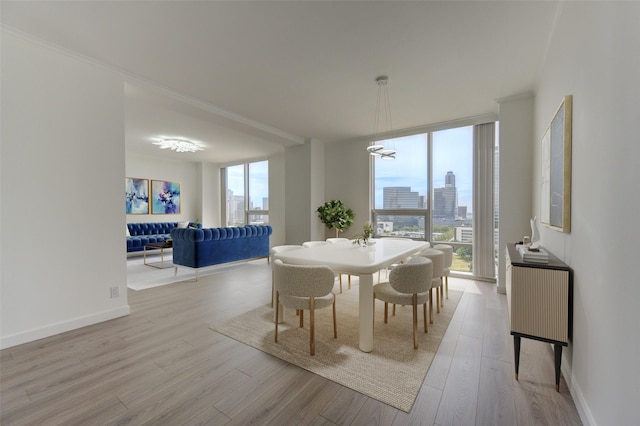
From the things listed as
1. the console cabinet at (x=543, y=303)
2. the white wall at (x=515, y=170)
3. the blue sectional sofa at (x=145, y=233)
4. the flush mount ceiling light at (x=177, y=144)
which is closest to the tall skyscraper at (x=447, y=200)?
the white wall at (x=515, y=170)

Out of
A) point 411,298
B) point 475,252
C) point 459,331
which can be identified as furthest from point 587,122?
point 475,252

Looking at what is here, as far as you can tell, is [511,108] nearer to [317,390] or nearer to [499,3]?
[499,3]

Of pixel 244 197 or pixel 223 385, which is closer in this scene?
pixel 223 385

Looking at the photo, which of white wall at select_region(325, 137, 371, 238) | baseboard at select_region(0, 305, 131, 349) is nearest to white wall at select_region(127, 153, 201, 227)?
white wall at select_region(325, 137, 371, 238)

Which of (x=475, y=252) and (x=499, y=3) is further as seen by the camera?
(x=475, y=252)

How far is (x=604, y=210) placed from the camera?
4.21 feet

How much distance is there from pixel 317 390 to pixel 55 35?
3.72 m

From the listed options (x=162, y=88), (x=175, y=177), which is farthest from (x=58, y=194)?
(x=175, y=177)

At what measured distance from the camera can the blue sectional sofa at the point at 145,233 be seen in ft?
20.2

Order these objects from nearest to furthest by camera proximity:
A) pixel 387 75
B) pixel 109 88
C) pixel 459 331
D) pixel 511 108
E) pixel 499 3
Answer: pixel 499 3, pixel 459 331, pixel 109 88, pixel 387 75, pixel 511 108

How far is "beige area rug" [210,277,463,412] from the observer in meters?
1.78

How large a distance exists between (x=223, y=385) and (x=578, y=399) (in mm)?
2185

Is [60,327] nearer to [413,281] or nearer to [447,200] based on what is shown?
[413,281]

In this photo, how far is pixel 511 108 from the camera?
147 inches
